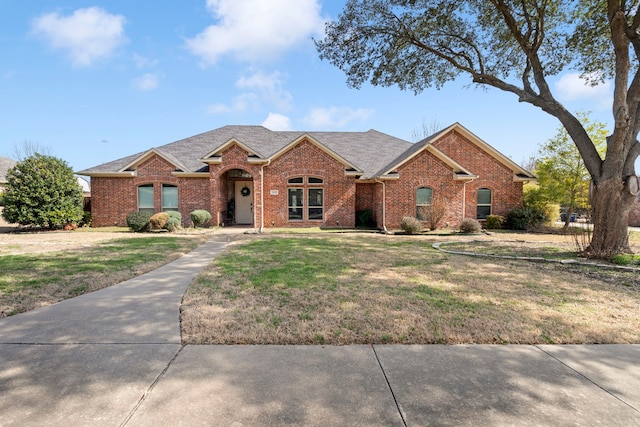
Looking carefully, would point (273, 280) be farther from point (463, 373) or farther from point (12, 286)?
point (12, 286)

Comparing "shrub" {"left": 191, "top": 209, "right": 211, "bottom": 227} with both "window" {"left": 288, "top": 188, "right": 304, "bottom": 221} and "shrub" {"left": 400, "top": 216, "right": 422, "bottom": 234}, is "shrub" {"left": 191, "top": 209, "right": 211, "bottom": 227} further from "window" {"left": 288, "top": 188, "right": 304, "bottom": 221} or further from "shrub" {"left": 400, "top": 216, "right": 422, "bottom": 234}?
"shrub" {"left": 400, "top": 216, "right": 422, "bottom": 234}

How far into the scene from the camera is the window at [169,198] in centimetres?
1828

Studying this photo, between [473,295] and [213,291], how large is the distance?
4449mm

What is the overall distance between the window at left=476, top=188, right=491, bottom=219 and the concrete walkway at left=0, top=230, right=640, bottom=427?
17.0m

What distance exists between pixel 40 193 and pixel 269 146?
1253cm

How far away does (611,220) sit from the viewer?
8.63 meters

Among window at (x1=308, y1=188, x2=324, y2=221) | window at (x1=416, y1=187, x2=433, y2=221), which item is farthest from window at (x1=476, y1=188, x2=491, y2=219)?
window at (x1=308, y1=188, x2=324, y2=221)

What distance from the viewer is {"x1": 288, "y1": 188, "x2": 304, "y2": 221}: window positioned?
1802 cm

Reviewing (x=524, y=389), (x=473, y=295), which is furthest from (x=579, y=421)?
(x=473, y=295)

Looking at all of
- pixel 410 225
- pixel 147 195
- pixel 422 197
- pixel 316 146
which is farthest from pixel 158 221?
pixel 422 197

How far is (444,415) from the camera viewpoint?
2307 mm

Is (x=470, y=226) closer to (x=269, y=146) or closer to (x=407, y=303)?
(x=407, y=303)

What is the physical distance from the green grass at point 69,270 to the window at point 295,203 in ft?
25.7

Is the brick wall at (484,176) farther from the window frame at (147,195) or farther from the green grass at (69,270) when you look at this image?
the window frame at (147,195)
